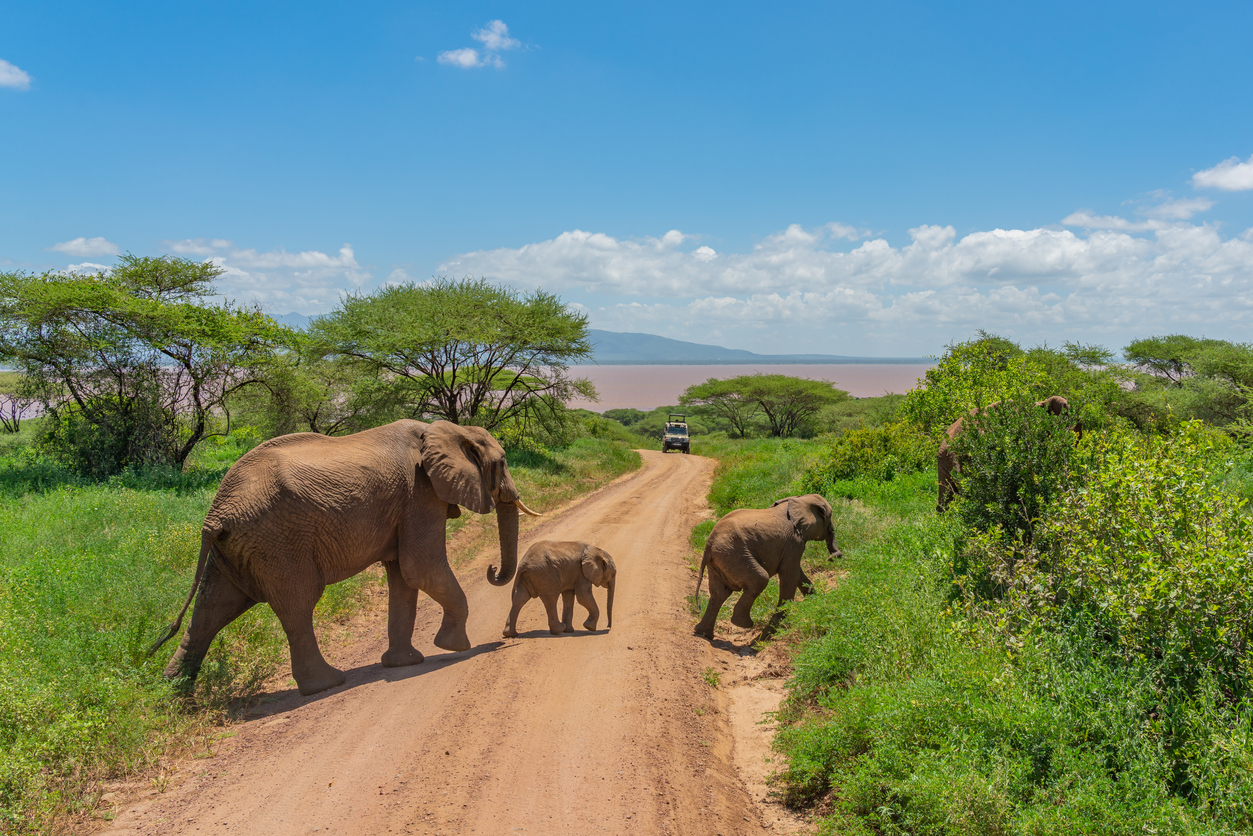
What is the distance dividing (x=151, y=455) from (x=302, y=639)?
1572cm

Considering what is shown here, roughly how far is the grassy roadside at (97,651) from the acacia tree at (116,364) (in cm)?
506

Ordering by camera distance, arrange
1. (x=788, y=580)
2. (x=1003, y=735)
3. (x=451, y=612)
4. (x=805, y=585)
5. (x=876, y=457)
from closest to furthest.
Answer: (x=1003, y=735), (x=451, y=612), (x=788, y=580), (x=805, y=585), (x=876, y=457)

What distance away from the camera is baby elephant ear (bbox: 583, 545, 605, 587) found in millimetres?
9211

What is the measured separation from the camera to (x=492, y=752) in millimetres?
5535

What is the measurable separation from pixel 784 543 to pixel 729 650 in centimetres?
171

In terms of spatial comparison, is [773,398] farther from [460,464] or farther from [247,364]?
[460,464]

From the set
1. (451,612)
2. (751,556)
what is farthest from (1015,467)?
(451,612)

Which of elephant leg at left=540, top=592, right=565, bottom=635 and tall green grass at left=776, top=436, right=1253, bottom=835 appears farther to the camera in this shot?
elephant leg at left=540, top=592, right=565, bottom=635

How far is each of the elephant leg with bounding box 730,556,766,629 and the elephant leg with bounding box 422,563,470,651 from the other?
12.7 feet

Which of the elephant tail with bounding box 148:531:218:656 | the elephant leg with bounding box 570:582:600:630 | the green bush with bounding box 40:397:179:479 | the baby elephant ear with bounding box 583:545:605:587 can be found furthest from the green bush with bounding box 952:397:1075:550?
the green bush with bounding box 40:397:179:479

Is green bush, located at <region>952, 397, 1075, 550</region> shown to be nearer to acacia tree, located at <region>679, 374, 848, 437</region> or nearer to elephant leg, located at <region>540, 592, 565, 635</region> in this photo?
elephant leg, located at <region>540, 592, 565, 635</region>

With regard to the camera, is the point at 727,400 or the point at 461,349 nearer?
the point at 461,349

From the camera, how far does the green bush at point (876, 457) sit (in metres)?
17.8

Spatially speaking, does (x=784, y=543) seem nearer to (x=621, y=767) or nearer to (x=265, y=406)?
(x=621, y=767)
